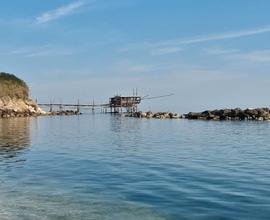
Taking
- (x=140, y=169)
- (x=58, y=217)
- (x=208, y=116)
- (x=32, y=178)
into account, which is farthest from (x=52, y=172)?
(x=208, y=116)

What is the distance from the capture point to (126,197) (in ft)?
66.4

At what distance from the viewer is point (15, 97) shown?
179875 mm

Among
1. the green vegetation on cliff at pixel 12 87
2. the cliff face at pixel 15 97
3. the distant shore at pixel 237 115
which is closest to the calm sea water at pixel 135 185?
the distant shore at pixel 237 115

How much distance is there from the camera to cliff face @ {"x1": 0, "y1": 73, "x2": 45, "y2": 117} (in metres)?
164

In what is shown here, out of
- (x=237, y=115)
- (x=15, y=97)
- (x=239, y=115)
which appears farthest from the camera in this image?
(x=15, y=97)

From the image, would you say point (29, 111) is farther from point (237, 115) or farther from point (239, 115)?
point (239, 115)

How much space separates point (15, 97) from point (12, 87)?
19.6 feet

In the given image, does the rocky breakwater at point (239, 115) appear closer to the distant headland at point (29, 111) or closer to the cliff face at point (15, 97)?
the distant headland at point (29, 111)

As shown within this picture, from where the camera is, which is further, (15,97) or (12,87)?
(12,87)

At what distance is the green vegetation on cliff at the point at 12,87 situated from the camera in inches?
6952

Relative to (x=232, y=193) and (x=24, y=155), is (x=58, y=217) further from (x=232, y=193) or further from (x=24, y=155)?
(x=24, y=155)

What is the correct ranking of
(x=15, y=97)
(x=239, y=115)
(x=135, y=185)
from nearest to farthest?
(x=135, y=185)
(x=239, y=115)
(x=15, y=97)

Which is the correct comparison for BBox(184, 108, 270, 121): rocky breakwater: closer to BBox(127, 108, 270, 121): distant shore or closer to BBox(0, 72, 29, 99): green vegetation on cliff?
BBox(127, 108, 270, 121): distant shore

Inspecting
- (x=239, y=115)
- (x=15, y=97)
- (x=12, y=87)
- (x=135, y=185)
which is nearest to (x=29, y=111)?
(x=15, y=97)
